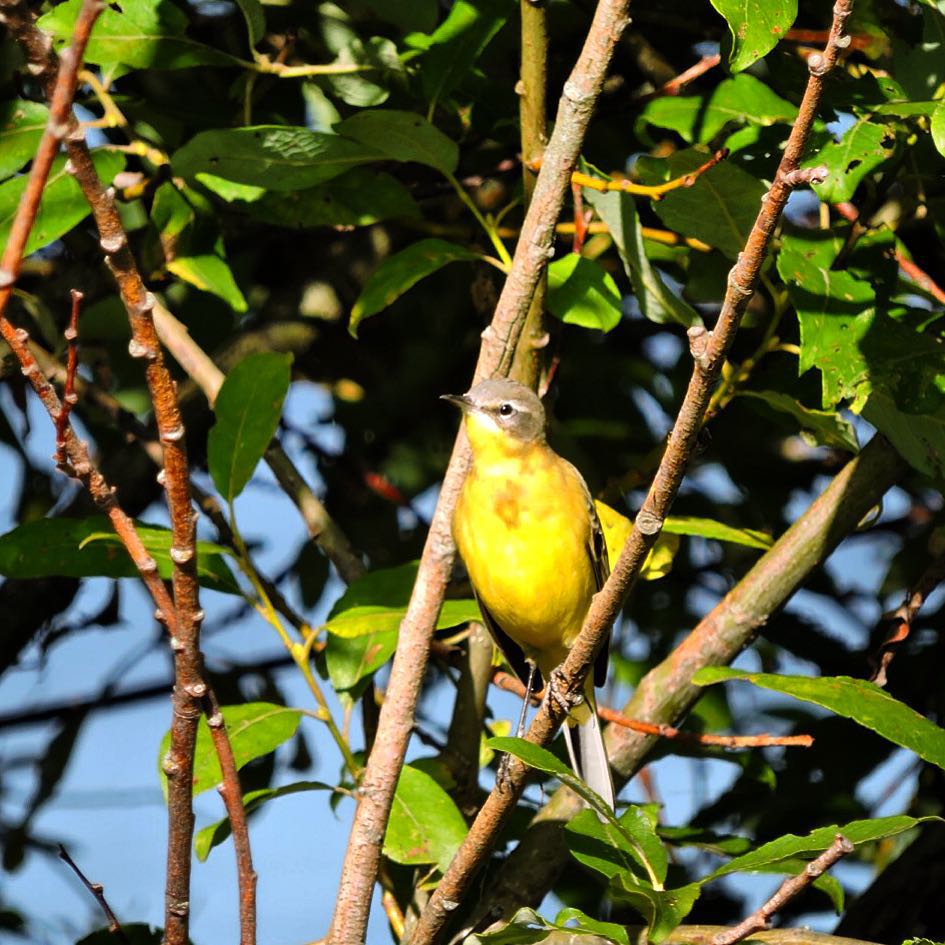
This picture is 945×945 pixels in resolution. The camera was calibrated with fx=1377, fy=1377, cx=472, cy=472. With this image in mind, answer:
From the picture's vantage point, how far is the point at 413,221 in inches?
135

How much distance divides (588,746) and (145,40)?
1.83 m

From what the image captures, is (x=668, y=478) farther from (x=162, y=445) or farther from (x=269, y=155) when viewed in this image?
(x=269, y=155)

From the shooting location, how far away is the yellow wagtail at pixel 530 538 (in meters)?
3.19

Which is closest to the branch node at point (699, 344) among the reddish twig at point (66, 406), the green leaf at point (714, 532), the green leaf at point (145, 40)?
the reddish twig at point (66, 406)

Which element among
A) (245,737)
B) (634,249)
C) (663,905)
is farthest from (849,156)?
(245,737)

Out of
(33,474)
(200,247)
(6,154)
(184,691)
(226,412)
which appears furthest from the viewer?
(33,474)

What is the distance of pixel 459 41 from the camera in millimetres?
2975

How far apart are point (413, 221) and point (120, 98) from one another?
0.76m

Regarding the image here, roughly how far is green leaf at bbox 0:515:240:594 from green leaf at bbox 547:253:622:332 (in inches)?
34.3

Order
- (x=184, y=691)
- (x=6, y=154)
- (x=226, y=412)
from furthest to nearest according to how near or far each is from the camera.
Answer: (x=6, y=154), (x=226, y=412), (x=184, y=691)

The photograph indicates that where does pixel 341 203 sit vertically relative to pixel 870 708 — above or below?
above

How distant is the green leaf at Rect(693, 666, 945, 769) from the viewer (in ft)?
7.74

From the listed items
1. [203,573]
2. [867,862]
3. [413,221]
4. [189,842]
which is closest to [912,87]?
[413,221]

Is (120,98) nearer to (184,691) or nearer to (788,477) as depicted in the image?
(184,691)
